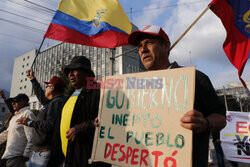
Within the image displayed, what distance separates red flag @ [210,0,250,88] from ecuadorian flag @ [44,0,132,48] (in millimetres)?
2210

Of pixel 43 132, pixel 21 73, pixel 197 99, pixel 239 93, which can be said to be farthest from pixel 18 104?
pixel 21 73

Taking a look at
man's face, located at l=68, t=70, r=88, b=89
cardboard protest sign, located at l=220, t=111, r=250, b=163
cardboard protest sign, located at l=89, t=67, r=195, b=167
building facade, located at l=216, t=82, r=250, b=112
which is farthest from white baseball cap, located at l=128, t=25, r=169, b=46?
building facade, located at l=216, t=82, r=250, b=112

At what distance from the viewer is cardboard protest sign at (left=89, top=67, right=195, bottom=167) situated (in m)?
1.20

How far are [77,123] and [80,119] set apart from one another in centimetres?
Answer: 6

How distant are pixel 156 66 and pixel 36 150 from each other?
93.1 inches

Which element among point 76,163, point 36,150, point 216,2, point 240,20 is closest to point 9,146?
point 36,150

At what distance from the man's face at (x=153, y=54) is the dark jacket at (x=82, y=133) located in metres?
0.93

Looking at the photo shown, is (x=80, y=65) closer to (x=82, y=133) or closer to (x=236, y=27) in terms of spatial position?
(x=82, y=133)

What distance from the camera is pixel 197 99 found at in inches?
54.0

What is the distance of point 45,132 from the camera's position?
2.63m

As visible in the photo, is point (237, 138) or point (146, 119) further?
point (237, 138)

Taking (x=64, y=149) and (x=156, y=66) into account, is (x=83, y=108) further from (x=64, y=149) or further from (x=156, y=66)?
(x=156, y=66)

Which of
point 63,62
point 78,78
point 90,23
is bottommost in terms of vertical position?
point 78,78

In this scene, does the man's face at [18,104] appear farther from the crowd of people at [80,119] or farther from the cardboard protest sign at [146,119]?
the cardboard protest sign at [146,119]
